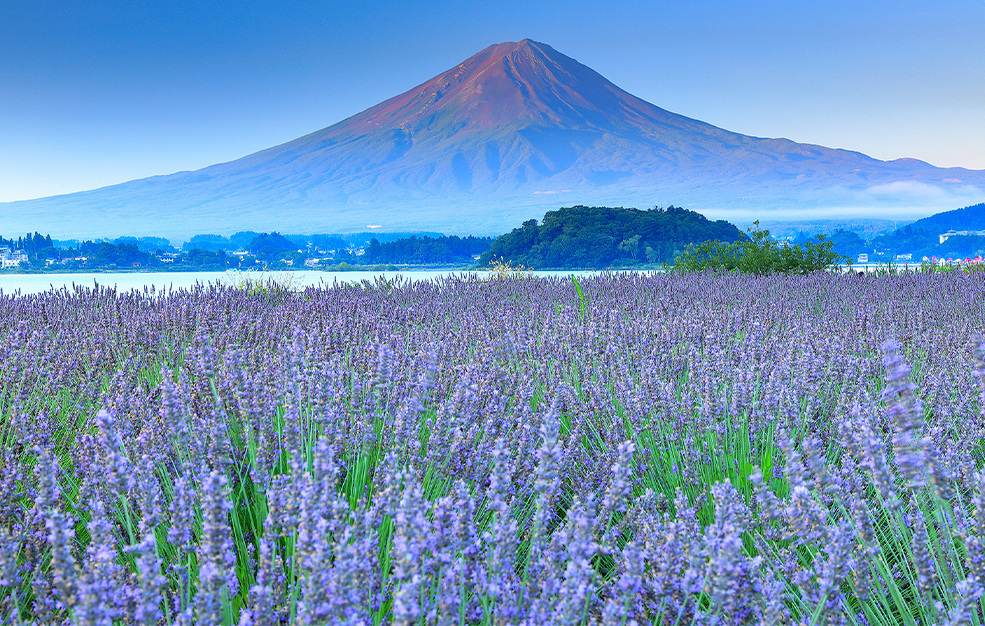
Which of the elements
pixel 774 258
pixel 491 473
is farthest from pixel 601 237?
pixel 491 473

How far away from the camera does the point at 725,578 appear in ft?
3.34

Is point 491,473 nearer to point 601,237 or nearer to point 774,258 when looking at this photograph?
point 774,258

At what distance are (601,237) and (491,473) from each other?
1330 inches

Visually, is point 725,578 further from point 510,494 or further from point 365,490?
point 365,490

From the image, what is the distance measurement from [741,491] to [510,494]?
2.82ft

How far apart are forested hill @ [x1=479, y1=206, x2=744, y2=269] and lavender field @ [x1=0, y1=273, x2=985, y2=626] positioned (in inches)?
1132

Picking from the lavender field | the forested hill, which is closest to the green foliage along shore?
the lavender field

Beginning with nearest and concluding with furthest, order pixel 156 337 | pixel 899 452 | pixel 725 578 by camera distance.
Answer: pixel 725 578 → pixel 899 452 → pixel 156 337

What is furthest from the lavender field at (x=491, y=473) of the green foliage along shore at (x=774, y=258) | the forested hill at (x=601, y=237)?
the forested hill at (x=601, y=237)

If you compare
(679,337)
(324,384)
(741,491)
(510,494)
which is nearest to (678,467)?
(741,491)

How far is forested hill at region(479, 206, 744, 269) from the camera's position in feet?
111

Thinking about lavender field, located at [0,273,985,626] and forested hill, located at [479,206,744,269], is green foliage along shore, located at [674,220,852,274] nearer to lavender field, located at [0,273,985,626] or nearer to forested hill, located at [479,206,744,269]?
lavender field, located at [0,273,985,626]

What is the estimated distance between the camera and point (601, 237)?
114 ft

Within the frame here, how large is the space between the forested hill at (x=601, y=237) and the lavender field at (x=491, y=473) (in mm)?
28762
